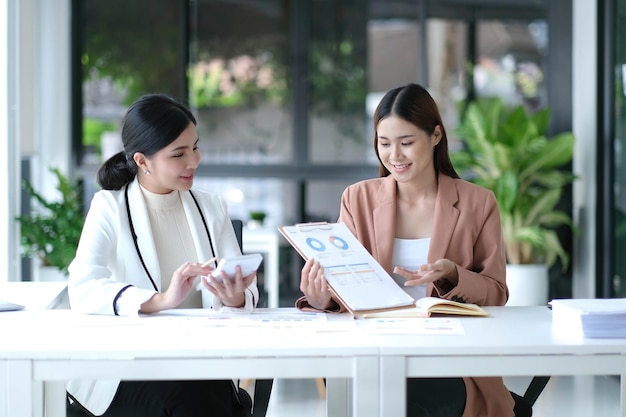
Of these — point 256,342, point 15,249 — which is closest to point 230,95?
point 15,249

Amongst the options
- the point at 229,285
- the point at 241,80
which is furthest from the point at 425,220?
the point at 241,80

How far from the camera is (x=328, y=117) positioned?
6879 millimetres

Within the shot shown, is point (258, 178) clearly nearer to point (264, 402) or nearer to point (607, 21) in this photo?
point (607, 21)

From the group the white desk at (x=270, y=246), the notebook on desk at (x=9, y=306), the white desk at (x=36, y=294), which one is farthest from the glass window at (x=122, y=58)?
the notebook on desk at (x=9, y=306)

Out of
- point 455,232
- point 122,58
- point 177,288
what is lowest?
point 177,288

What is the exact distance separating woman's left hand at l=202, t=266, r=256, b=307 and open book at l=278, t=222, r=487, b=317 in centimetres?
16

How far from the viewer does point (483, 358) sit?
2.11m

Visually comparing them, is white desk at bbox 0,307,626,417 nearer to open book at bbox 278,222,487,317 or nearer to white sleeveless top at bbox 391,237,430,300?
open book at bbox 278,222,487,317

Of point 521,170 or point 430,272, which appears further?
point 521,170

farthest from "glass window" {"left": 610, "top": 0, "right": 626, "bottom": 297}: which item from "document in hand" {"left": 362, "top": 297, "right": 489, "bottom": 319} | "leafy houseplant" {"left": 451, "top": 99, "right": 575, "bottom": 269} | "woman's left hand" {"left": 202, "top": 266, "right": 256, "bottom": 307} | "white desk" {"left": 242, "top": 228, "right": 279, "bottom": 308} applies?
"woman's left hand" {"left": 202, "top": 266, "right": 256, "bottom": 307}

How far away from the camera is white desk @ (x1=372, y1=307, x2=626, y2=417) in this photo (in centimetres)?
209

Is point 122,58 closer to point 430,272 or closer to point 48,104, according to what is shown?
point 48,104

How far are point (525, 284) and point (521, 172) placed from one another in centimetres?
73

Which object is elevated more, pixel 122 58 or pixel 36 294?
pixel 122 58
